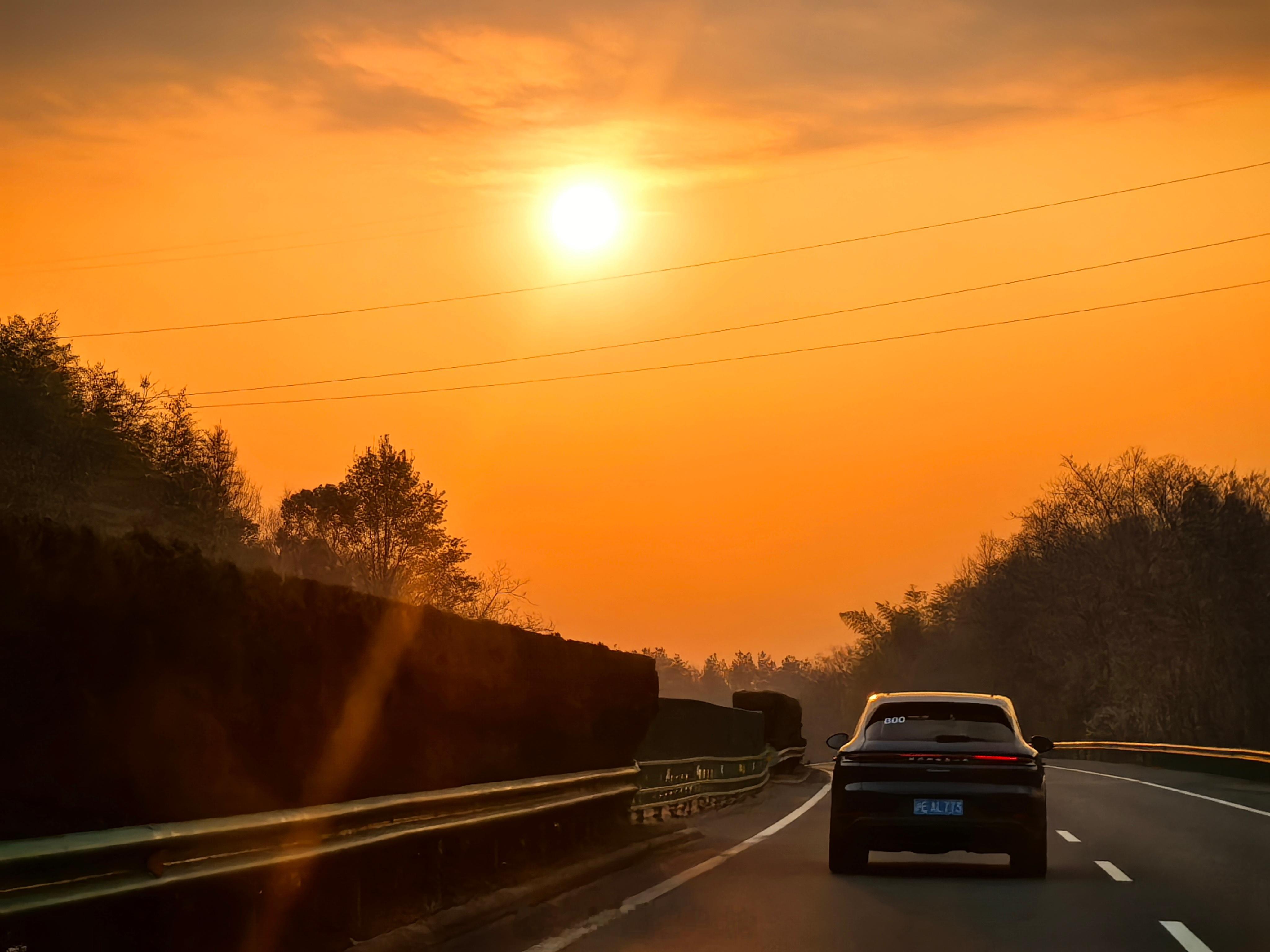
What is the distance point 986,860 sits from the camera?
57.8 ft

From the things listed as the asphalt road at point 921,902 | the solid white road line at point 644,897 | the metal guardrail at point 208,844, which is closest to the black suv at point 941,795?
the asphalt road at point 921,902

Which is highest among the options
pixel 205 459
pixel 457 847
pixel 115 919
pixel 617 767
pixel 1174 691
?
pixel 205 459

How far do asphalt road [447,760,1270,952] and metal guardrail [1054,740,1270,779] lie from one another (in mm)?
17137

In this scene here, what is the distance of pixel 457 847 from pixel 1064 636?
298 feet

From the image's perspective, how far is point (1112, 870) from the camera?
1559 cm

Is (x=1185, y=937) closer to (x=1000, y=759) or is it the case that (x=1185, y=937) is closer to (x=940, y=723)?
(x=1000, y=759)

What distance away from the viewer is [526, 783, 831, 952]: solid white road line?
10516 mm

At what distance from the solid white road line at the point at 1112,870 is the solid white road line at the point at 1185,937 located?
301 centimetres

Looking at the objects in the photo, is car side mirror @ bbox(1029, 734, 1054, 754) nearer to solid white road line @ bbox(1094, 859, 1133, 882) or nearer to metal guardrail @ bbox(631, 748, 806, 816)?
solid white road line @ bbox(1094, 859, 1133, 882)

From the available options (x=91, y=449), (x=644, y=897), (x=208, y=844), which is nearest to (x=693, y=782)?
(x=644, y=897)

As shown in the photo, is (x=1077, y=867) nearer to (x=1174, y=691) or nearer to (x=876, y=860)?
(x=876, y=860)

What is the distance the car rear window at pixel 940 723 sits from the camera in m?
15.5

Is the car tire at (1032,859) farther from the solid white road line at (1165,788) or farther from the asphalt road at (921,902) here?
the solid white road line at (1165,788)

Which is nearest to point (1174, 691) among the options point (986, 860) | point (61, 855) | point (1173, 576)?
point (1173, 576)
